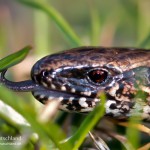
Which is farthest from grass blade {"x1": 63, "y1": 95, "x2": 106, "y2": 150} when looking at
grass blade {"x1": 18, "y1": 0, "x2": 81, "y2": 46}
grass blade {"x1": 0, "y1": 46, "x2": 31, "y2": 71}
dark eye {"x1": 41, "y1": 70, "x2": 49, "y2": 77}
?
grass blade {"x1": 18, "y1": 0, "x2": 81, "y2": 46}

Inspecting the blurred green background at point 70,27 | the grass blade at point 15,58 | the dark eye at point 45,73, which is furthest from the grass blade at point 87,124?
the blurred green background at point 70,27

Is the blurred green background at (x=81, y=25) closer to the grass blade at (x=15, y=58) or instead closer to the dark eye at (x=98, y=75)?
the dark eye at (x=98, y=75)

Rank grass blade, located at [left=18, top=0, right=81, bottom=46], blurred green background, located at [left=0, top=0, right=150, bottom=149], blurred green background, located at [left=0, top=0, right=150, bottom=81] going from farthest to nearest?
1. blurred green background, located at [left=0, top=0, right=150, bottom=81]
2. blurred green background, located at [left=0, top=0, right=150, bottom=149]
3. grass blade, located at [left=18, top=0, right=81, bottom=46]

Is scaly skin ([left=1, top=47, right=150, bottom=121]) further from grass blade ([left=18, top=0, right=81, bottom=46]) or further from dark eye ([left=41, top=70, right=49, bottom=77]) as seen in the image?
grass blade ([left=18, top=0, right=81, bottom=46])

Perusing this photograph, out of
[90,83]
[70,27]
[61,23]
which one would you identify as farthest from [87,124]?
[70,27]

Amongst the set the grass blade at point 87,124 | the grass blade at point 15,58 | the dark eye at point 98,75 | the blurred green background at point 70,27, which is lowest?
the grass blade at point 87,124

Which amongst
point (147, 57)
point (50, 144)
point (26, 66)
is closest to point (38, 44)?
point (26, 66)

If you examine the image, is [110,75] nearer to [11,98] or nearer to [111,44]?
[11,98]

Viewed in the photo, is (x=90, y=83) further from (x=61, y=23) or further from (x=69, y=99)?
(x=61, y=23)
